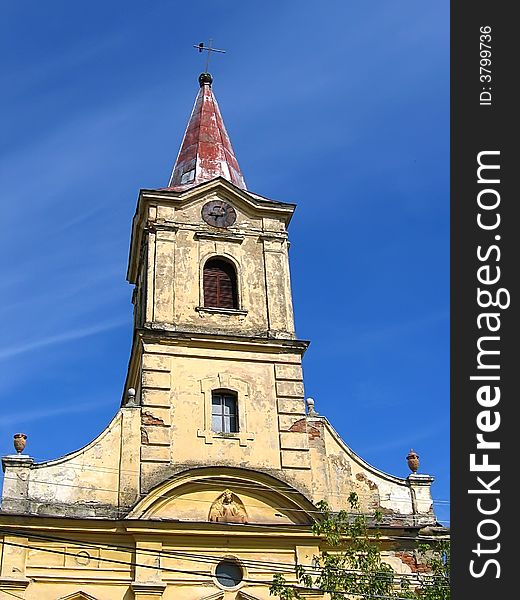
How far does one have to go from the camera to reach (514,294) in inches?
384

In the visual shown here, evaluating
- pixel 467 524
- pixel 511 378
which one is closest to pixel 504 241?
pixel 511 378

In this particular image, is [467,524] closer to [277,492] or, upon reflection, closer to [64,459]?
[277,492]

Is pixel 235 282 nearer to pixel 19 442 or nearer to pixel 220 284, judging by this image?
pixel 220 284

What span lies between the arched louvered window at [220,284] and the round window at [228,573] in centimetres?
656

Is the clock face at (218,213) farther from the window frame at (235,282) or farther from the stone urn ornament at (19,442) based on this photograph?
the stone urn ornament at (19,442)

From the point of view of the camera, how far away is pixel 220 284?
889 inches

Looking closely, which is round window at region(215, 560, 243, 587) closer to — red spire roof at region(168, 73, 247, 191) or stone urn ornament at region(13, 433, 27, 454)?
stone urn ornament at region(13, 433, 27, 454)

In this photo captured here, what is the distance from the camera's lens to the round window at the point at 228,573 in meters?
18.2

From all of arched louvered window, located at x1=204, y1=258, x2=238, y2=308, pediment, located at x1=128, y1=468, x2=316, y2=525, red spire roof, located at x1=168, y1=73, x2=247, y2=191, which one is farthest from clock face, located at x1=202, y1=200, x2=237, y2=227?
pediment, located at x1=128, y1=468, x2=316, y2=525

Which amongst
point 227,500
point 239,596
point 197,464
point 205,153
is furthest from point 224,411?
point 205,153

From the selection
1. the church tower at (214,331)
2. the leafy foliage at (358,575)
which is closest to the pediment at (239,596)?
the church tower at (214,331)

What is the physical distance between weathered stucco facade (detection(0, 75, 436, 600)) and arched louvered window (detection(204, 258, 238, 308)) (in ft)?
0.51

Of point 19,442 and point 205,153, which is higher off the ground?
point 205,153

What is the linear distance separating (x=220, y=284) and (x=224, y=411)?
367 centimetres
